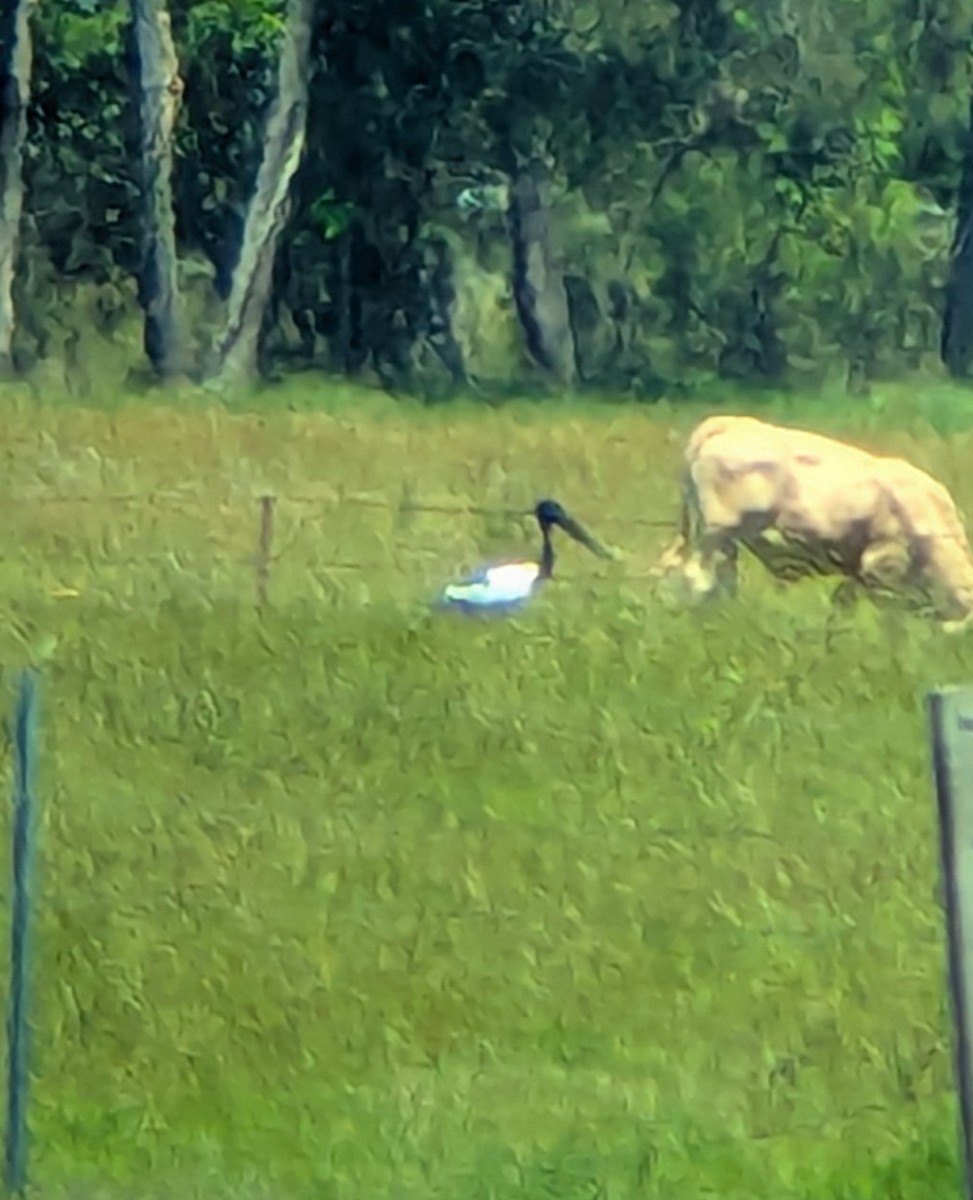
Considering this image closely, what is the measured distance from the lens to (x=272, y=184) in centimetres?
3403

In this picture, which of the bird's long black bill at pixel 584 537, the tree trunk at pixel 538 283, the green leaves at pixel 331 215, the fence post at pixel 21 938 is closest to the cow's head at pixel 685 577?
the bird's long black bill at pixel 584 537

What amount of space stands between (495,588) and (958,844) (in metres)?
8.84

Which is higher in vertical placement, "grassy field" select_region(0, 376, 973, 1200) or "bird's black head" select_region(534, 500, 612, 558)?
"grassy field" select_region(0, 376, 973, 1200)

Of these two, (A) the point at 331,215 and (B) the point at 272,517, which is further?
(A) the point at 331,215

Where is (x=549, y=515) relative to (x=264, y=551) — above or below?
above

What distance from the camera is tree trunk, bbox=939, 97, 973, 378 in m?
39.2

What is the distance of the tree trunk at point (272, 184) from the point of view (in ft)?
109

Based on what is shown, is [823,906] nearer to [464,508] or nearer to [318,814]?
[318,814]

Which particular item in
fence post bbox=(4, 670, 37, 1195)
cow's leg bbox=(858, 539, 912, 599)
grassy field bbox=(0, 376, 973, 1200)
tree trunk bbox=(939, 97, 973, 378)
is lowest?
tree trunk bbox=(939, 97, 973, 378)

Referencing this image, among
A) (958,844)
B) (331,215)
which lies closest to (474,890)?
(958,844)

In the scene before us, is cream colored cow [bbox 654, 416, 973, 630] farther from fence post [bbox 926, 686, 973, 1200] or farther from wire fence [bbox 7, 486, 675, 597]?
fence post [bbox 926, 686, 973, 1200]

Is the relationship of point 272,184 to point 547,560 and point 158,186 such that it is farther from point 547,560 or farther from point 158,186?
point 547,560

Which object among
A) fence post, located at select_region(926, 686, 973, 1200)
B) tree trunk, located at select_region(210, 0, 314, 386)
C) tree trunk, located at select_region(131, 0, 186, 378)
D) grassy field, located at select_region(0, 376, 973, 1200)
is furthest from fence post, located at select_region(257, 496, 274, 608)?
tree trunk, located at select_region(210, 0, 314, 386)

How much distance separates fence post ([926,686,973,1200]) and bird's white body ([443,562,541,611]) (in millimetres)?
8334
